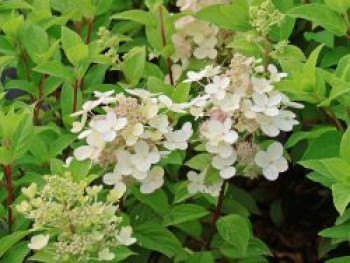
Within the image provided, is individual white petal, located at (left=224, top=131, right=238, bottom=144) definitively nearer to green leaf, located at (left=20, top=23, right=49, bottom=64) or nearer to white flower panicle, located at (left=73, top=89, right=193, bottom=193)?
white flower panicle, located at (left=73, top=89, right=193, bottom=193)

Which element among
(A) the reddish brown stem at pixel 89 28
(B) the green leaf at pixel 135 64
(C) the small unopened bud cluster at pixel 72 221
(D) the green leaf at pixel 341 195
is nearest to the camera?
(C) the small unopened bud cluster at pixel 72 221

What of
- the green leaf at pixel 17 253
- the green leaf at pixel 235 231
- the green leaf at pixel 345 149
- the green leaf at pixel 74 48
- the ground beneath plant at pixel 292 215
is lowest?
the ground beneath plant at pixel 292 215

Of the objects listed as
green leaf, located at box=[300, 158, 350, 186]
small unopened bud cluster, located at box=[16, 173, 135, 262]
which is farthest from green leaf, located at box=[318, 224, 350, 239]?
small unopened bud cluster, located at box=[16, 173, 135, 262]

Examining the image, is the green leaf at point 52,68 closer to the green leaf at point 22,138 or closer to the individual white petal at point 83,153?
the green leaf at point 22,138

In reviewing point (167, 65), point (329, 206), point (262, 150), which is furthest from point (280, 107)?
point (329, 206)

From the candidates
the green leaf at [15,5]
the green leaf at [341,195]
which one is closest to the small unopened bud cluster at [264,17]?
the green leaf at [341,195]

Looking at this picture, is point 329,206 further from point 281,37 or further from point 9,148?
point 9,148
